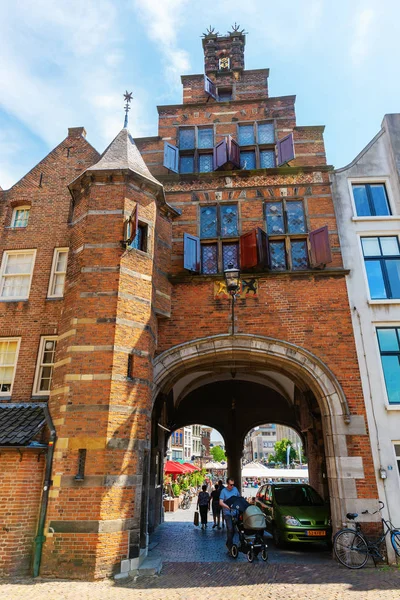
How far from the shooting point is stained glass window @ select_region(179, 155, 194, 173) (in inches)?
548

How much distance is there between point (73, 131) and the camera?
47.5ft

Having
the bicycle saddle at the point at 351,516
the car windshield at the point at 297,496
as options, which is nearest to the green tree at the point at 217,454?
the car windshield at the point at 297,496

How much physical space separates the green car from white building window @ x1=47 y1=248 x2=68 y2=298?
8855mm

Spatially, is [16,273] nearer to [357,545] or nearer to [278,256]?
[278,256]

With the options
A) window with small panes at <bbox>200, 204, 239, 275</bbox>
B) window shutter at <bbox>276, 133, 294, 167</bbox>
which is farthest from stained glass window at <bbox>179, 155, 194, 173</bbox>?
window shutter at <bbox>276, 133, 294, 167</bbox>

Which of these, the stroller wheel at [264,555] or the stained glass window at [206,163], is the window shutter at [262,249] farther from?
the stroller wheel at [264,555]

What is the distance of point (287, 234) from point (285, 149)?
10.6ft

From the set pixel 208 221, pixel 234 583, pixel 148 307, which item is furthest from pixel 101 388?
pixel 208 221

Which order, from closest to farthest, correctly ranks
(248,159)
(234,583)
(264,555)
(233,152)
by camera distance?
1. (234,583)
2. (264,555)
3. (233,152)
4. (248,159)

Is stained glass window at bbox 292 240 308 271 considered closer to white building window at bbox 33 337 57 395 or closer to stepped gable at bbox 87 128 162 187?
stepped gable at bbox 87 128 162 187

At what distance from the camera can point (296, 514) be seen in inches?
409

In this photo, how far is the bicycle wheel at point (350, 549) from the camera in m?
8.48

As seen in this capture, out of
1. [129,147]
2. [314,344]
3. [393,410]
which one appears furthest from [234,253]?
[393,410]

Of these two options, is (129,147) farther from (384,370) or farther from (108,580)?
(108,580)
